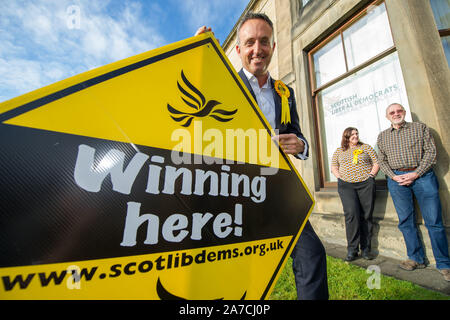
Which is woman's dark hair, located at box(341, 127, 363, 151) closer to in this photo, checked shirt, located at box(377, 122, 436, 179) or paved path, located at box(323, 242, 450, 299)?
checked shirt, located at box(377, 122, 436, 179)

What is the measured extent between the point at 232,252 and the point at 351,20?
5.01 metres

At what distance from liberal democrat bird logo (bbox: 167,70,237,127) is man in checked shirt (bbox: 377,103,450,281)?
2.85 m

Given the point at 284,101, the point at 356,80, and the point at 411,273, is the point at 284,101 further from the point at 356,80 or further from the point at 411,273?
the point at 356,80

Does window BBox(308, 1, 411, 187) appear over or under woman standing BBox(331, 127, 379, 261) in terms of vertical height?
over

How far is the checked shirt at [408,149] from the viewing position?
2518 mm

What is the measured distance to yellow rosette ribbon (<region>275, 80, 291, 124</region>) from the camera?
4.79 feet

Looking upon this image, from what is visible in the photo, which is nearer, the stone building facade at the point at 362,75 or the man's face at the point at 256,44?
the man's face at the point at 256,44

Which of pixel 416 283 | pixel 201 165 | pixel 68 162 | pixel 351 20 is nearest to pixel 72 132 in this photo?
pixel 68 162

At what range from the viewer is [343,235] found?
3.57m

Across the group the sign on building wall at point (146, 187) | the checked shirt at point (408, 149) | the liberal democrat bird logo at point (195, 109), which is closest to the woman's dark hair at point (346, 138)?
the checked shirt at point (408, 149)

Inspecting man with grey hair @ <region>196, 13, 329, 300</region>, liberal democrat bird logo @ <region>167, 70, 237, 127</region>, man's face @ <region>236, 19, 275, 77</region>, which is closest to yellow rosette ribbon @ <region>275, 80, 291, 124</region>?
man with grey hair @ <region>196, 13, 329, 300</region>

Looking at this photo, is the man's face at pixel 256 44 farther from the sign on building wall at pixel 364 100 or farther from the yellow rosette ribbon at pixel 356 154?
the sign on building wall at pixel 364 100

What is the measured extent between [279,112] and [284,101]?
4.1 inches
